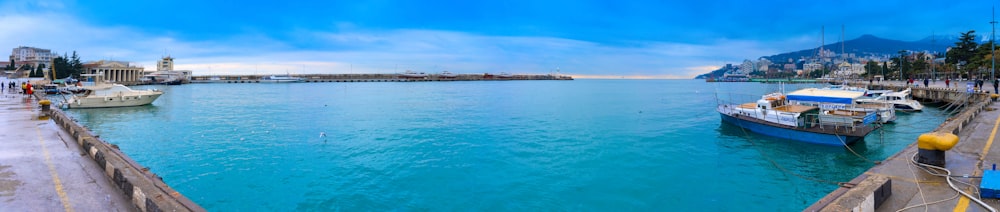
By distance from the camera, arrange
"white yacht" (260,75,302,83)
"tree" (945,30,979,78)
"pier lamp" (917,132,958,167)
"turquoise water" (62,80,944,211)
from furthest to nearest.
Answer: "white yacht" (260,75,302,83), "tree" (945,30,979,78), "turquoise water" (62,80,944,211), "pier lamp" (917,132,958,167)

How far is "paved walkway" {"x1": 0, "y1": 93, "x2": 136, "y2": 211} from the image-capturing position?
7.39 meters

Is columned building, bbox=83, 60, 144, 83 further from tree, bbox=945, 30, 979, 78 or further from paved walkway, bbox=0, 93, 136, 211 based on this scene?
tree, bbox=945, 30, 979, 78

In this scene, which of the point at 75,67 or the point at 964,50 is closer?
the point at 964,50

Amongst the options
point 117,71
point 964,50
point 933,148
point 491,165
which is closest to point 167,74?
point 117,71

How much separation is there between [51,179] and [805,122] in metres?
24.0

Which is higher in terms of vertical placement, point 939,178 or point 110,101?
point 110,101

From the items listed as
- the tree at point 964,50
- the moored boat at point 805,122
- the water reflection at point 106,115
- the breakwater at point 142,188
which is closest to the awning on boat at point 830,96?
the moored boat at point 805,122

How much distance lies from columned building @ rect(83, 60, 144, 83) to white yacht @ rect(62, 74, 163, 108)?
92.0 m

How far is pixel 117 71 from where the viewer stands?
128m

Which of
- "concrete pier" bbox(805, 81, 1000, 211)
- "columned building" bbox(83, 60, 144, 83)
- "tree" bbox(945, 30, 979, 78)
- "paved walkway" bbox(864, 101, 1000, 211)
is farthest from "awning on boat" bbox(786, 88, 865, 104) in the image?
"columned building" bbox(83, 60, 144, 83)

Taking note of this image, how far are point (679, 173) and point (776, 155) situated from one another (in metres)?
5.25

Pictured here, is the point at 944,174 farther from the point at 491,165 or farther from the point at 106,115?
the point at 106,115

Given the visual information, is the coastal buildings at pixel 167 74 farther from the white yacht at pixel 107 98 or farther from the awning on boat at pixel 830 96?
the awning on boat at pixel 830 96

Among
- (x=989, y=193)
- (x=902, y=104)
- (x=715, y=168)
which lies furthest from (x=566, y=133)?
(x=902, y=104)
